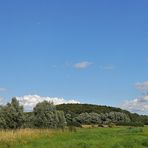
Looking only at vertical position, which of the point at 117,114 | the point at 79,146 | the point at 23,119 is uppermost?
the point at 117,114

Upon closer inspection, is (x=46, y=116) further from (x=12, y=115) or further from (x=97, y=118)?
(x=97, y=118)

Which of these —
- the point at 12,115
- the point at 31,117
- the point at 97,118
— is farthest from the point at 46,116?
the point at 97,118

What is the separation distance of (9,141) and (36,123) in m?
39.1

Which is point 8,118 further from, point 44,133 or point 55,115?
point 44,133

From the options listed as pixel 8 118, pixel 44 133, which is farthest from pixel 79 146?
pixel 8 118

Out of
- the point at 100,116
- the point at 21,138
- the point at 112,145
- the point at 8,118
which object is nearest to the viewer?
the point at 112,145

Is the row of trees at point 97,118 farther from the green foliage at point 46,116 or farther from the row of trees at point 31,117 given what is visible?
the row of trees at point 31,117

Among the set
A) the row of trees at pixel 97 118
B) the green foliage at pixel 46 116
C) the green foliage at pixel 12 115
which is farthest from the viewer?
the row of trees at pixel 97 118

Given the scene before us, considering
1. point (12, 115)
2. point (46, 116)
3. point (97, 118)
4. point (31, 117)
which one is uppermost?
point (97, 118)

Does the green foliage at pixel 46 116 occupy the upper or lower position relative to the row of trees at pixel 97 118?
lower

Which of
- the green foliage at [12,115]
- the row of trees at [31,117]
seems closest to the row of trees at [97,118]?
the row of trees at [31,117]

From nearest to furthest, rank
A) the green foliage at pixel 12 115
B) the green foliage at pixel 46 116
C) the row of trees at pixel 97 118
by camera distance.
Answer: the green foliage at pixel 12 115 < the green foliage at pixel 46 116 < the row of trees at pixel 97 118

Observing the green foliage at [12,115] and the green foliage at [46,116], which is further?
the green foliage at [46,116]

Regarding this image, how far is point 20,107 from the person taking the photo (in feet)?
191
